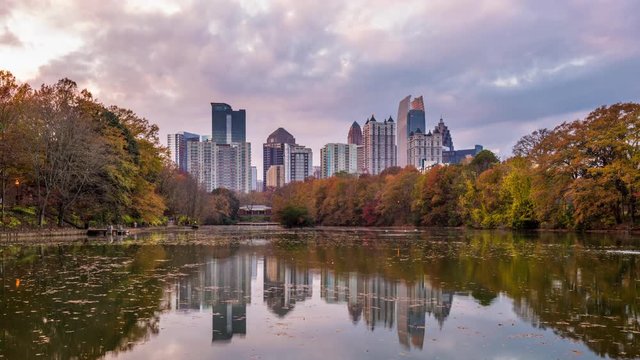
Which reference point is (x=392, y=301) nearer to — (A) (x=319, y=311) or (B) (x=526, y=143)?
(A) (x=319, y=311)

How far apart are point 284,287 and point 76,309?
5.23 m

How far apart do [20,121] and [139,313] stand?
37.3 meters

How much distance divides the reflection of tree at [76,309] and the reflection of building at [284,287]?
8.09 ft

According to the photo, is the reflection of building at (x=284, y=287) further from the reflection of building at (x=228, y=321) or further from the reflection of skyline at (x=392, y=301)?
the reflection of building at (x=228, y=321)

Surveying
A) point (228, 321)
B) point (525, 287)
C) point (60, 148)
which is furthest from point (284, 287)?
point (60, 148)

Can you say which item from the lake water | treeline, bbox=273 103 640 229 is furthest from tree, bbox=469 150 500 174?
the lake water

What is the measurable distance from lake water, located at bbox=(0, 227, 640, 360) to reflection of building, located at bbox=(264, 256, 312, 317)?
0.15ft

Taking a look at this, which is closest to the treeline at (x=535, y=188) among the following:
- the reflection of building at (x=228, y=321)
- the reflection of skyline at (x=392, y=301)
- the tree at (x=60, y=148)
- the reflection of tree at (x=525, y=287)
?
the reflection of tree at (x=525, y=287)

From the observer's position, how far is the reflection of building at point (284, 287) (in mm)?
11734

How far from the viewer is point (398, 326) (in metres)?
9.52

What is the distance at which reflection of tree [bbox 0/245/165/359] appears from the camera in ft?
26.6

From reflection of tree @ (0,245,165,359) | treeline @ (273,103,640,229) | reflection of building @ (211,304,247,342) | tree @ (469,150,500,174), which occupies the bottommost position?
reflection of building @ (211,304,247,342)

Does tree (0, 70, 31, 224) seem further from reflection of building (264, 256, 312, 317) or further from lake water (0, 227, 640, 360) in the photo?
reflection of building (264, 256, 312, 317)

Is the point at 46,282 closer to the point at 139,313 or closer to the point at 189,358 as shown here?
the point at 139,313
